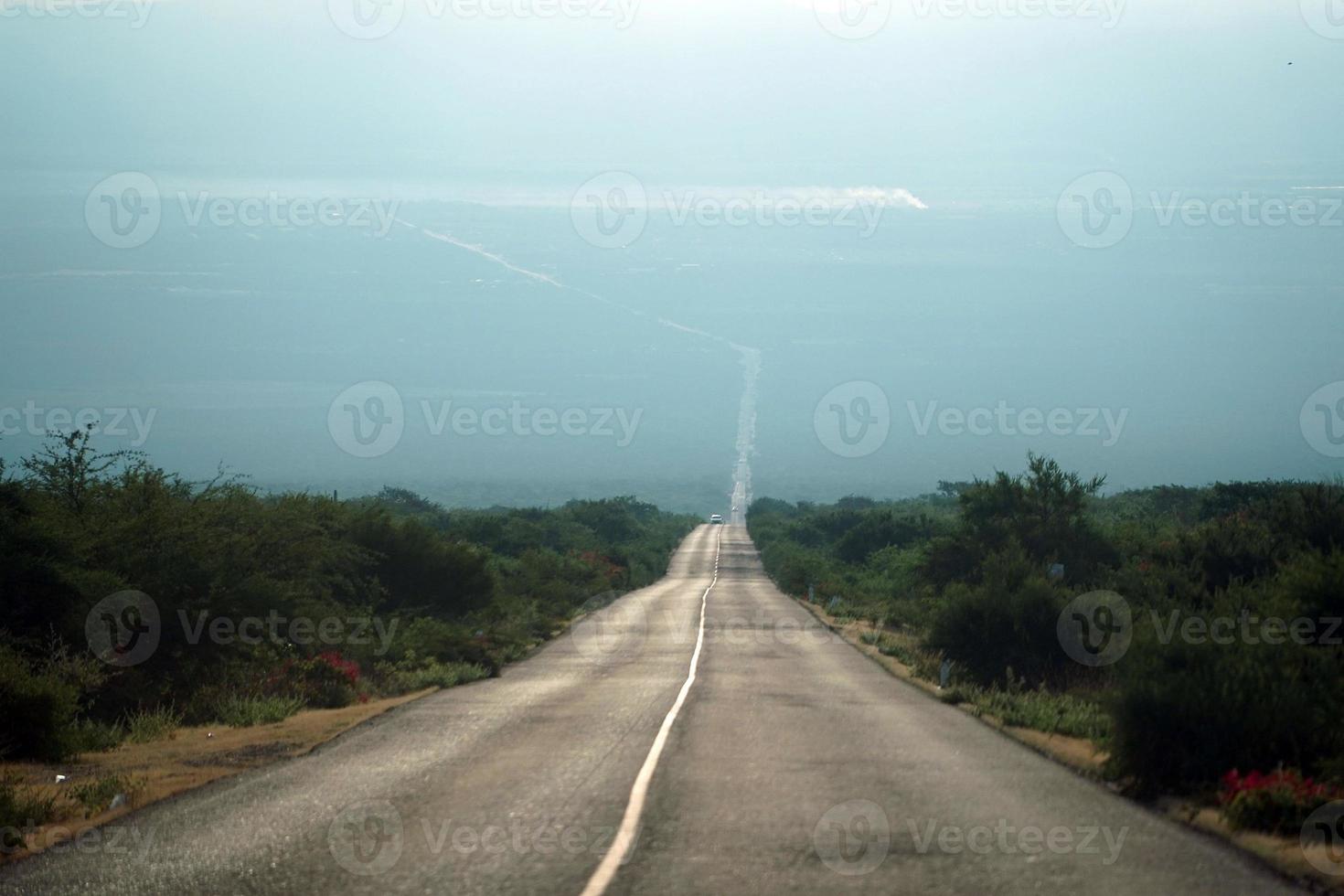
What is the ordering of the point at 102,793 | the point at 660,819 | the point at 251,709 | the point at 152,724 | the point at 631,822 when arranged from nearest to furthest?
1. the point at 631,822
2. the point at 660,819
3. the point at 102,793
4. the point at 152,724
5. the point at 251,709

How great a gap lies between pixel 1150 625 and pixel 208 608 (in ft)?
49.6

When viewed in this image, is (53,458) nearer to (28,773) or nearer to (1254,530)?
(28,773)

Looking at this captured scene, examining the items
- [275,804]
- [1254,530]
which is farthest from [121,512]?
[1254,530]

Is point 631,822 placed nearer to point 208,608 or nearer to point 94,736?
point 94,736

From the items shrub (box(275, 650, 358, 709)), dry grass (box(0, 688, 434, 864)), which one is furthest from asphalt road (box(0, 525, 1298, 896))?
shrub (box(275, 650, 358, 709))

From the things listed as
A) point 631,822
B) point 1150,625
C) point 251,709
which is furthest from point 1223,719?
point 251,709

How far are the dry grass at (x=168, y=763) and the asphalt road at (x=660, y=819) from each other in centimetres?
43

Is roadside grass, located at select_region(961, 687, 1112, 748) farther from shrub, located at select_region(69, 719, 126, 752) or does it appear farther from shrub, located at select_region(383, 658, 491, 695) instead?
shrub, located at select_region(69, 719, 126, 752)

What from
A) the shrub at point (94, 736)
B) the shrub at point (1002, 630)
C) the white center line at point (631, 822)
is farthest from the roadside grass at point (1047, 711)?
the shrub at point (94, 736)

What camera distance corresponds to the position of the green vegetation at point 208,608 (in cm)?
1728

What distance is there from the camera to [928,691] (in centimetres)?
2103

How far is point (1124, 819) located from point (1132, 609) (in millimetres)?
13344

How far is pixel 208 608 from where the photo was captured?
21.2 metres

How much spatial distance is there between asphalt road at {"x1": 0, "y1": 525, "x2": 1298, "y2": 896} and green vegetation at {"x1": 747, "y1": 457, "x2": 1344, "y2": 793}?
1006 millimetres
